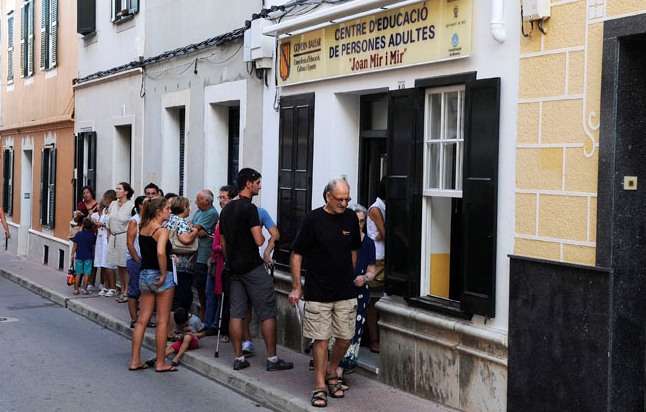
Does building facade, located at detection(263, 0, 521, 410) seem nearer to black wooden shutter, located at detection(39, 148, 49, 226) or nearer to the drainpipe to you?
the drainpipe

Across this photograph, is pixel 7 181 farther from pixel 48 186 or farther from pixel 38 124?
pixel 48 186

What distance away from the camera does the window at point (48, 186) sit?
21.7m

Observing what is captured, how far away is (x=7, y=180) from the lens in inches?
1062

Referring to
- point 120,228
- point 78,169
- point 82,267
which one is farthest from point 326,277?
point 78,169

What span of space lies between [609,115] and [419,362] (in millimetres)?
2983

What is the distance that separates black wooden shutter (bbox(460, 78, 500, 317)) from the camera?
7.53 meters

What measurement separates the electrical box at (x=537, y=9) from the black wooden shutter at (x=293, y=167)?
3.92 m

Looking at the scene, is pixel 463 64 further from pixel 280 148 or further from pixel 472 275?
pixel 280 148

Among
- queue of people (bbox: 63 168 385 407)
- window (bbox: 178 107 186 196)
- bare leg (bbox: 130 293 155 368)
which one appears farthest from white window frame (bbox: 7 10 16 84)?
bare leg (bbox: 130 293 155 368)

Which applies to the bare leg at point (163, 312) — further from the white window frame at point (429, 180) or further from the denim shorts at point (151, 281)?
the white window frame at point (429, 180)

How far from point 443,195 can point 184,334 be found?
4.22 meters

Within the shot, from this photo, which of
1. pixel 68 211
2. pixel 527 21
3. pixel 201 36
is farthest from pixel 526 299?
pixel 68 211

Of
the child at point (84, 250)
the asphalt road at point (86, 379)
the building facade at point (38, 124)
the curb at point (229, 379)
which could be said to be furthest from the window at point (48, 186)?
the asphalt road at point (86, 379)

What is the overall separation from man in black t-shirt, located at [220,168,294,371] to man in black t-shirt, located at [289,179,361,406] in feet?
4.22
